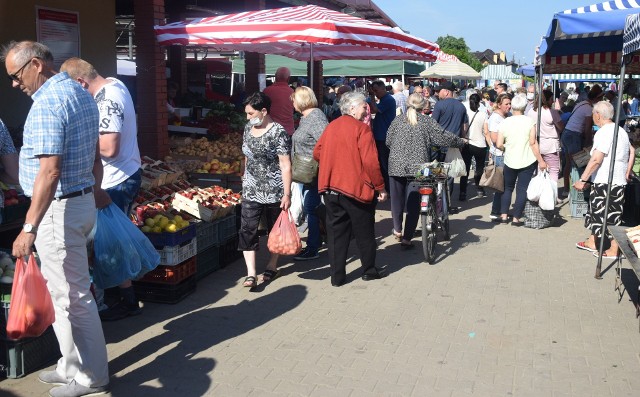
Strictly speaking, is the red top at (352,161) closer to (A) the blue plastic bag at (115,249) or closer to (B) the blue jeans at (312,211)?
(B) the blue jeans at (312,211)

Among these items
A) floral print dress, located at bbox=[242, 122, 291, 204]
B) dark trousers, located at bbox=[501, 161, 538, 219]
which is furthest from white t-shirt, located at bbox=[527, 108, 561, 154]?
floral print dress, located at bbox=[242, 122, 291, 204]

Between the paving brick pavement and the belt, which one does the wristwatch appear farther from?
the paving brick pavement

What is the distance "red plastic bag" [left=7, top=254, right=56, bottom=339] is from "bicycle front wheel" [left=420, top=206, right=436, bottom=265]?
14.9 ft

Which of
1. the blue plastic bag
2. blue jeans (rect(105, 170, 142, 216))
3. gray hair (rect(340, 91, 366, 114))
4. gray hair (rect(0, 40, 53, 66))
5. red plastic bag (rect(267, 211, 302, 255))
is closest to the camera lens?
gray hair (rect(0, 40, 53, 66))

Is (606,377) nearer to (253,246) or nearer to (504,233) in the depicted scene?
(253,246)

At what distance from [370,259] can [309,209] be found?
111cm

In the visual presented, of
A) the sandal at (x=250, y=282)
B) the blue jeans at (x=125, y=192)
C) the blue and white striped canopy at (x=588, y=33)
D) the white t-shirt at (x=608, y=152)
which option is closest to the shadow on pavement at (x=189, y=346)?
the sandal at (x=250, y=282)

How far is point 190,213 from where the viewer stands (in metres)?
7.14

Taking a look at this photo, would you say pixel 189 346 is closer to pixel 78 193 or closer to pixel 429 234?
pixel 78 193

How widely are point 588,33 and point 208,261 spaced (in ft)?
16.3

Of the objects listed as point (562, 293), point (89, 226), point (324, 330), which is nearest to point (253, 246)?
point (324, 330)

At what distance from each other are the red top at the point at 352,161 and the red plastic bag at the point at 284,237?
554mm

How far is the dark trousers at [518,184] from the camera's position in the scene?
9.81 m

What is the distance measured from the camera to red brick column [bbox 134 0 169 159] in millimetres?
9430
